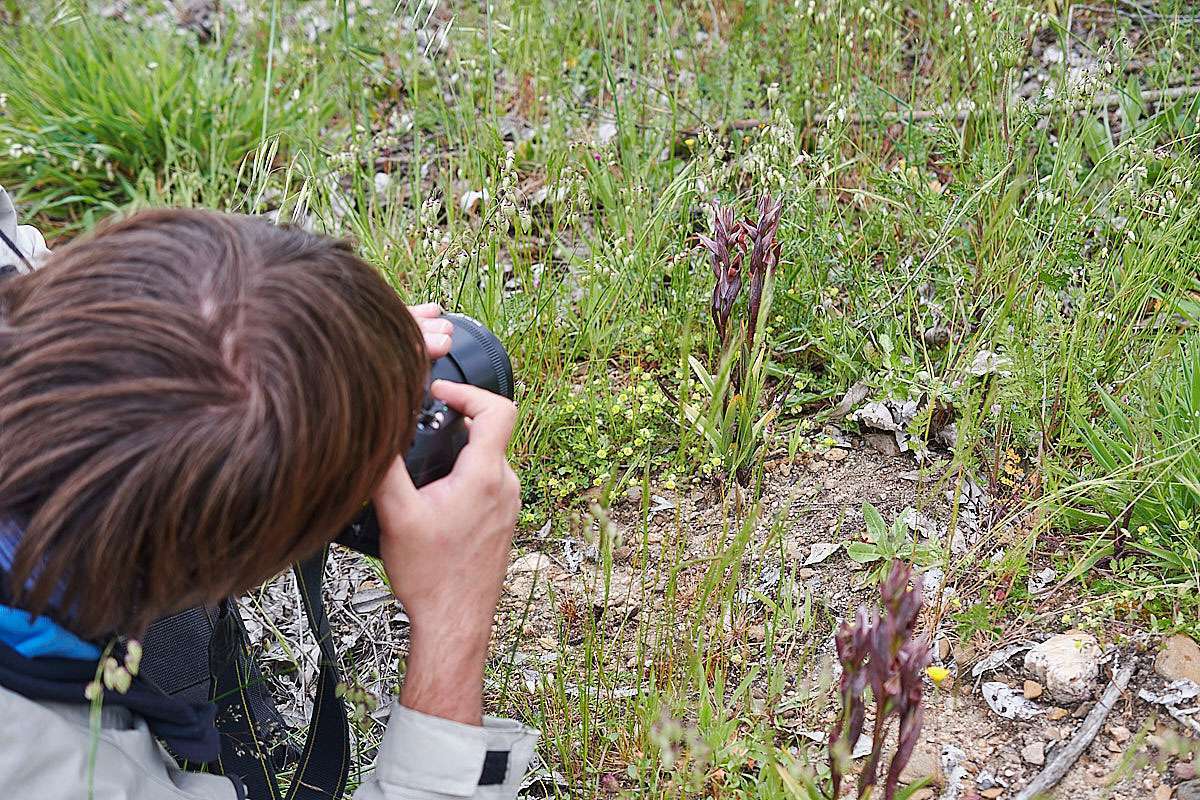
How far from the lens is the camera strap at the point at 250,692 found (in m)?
1.74

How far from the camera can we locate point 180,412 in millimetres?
1141

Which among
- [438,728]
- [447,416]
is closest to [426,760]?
[438,728]

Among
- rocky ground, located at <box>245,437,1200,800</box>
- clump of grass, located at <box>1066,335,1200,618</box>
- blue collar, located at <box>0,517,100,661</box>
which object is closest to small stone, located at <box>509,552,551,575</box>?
rocky ground, located at <box>245,437,1200,800</box>

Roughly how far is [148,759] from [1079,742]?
4.52ft

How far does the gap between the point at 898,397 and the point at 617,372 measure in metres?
0.69

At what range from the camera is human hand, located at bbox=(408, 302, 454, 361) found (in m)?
1.63

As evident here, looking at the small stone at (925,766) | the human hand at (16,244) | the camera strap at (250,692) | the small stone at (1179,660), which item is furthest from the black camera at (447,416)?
the small stone at (1179,660)

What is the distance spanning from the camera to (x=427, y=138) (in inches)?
140

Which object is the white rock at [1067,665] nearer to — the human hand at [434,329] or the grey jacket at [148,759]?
the grey jacket at [148,759]

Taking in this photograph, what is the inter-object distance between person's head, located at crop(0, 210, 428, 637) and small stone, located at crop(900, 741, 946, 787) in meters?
1.06

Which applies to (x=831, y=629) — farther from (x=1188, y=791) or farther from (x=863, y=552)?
(x=1188, y=791)

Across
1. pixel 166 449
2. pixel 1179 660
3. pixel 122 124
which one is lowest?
pixel 1179 660

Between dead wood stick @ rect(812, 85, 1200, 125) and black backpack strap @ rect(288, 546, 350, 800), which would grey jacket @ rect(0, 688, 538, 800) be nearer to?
black backpack strap @ rect(288, 546, 350, 800)

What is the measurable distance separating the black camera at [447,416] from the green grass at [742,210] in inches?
10.4
